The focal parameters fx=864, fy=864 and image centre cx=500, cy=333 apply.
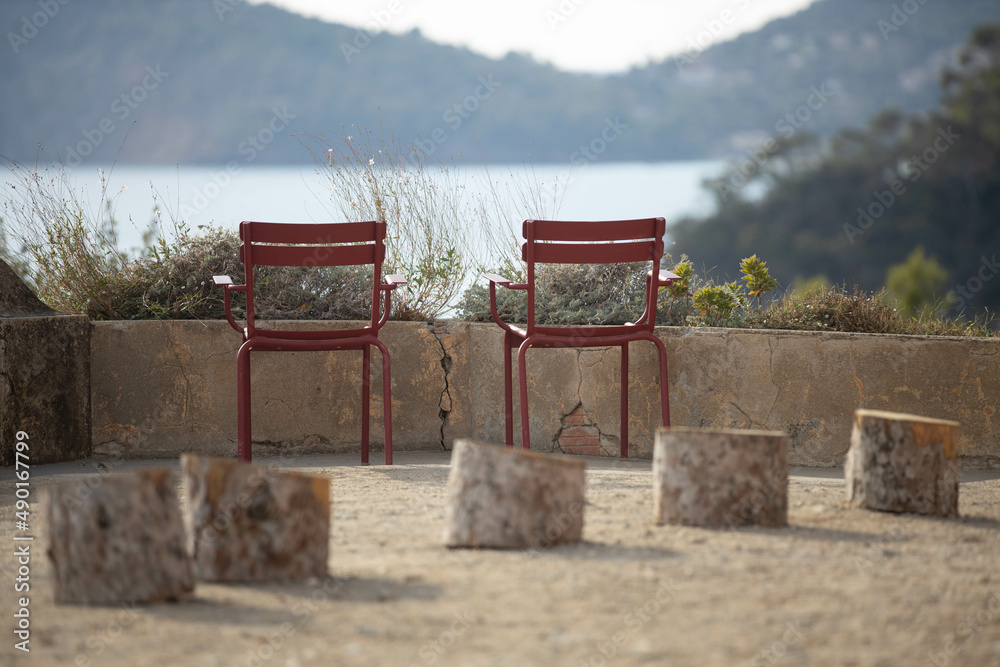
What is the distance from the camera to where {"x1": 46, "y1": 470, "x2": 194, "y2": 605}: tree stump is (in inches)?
77.6

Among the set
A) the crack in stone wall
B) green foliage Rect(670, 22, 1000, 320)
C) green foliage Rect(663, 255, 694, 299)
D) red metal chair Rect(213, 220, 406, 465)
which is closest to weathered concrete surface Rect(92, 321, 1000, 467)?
the crack in stone wall

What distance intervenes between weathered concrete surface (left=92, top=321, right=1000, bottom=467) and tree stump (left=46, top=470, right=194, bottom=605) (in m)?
2.80

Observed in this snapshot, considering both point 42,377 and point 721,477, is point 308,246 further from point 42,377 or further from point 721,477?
point 721,477

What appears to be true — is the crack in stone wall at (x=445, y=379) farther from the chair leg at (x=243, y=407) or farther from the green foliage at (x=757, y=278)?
the green foliage at (x=757, y=278)

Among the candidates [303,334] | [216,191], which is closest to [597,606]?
[303,334]

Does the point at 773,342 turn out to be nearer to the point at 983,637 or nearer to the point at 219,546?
the point at 983,637

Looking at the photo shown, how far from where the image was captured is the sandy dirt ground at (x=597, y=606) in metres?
1.74

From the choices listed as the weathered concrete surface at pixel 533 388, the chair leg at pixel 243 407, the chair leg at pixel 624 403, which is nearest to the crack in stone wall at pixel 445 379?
the weathered concrete surface at pixel 533 388

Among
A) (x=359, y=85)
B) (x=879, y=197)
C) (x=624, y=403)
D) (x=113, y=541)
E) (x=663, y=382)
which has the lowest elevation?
(x=113, y=541)

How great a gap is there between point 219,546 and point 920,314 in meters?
4.27

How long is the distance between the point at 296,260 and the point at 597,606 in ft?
8.33

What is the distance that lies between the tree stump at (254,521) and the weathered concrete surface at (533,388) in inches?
104

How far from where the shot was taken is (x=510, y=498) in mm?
2461

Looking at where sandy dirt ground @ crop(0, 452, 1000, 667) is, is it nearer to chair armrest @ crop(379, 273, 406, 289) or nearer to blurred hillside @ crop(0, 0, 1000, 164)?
chair armrest @ crop(379, 273, 406, 289)
